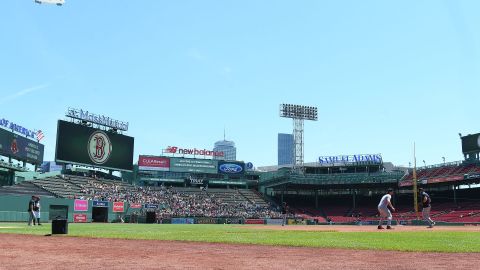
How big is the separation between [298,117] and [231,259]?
97.9 metres

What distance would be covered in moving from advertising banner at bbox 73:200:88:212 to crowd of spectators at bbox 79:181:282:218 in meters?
2.55

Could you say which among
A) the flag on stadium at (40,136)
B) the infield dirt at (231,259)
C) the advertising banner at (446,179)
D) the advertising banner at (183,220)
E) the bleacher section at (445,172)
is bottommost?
the advertising banner at (183,220)

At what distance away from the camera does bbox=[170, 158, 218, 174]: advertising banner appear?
99000mm

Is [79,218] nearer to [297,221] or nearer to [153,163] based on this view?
[297,221]

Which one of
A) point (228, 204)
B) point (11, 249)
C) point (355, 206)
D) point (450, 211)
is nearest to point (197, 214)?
point (228, 204)

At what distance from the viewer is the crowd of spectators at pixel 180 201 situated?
242 ft

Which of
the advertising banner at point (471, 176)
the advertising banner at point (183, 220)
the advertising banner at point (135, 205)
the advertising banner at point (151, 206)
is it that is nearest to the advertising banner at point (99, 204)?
the advertising banner at point (135, 205)

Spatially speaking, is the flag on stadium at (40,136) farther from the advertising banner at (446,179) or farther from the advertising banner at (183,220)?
the advertising banner at (446,179)

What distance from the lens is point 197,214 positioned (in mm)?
77250

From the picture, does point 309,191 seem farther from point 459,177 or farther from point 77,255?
Answer: point 77,255

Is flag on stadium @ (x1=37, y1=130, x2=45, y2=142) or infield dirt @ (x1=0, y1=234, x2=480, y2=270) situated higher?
flag on stadium @ (x1=37, y1=130, x2=45, y2=142)

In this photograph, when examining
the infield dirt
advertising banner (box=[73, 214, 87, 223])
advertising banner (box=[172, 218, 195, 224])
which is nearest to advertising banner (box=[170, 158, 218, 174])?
advertising banner (box=[172, 218, 195, 224])

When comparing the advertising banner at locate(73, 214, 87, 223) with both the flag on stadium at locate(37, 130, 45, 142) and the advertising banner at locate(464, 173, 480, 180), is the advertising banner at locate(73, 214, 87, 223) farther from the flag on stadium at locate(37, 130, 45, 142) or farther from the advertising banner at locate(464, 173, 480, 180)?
the advertising banner at locate(464, 173, 480, 180)

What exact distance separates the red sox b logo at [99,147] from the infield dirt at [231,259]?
67439mm
